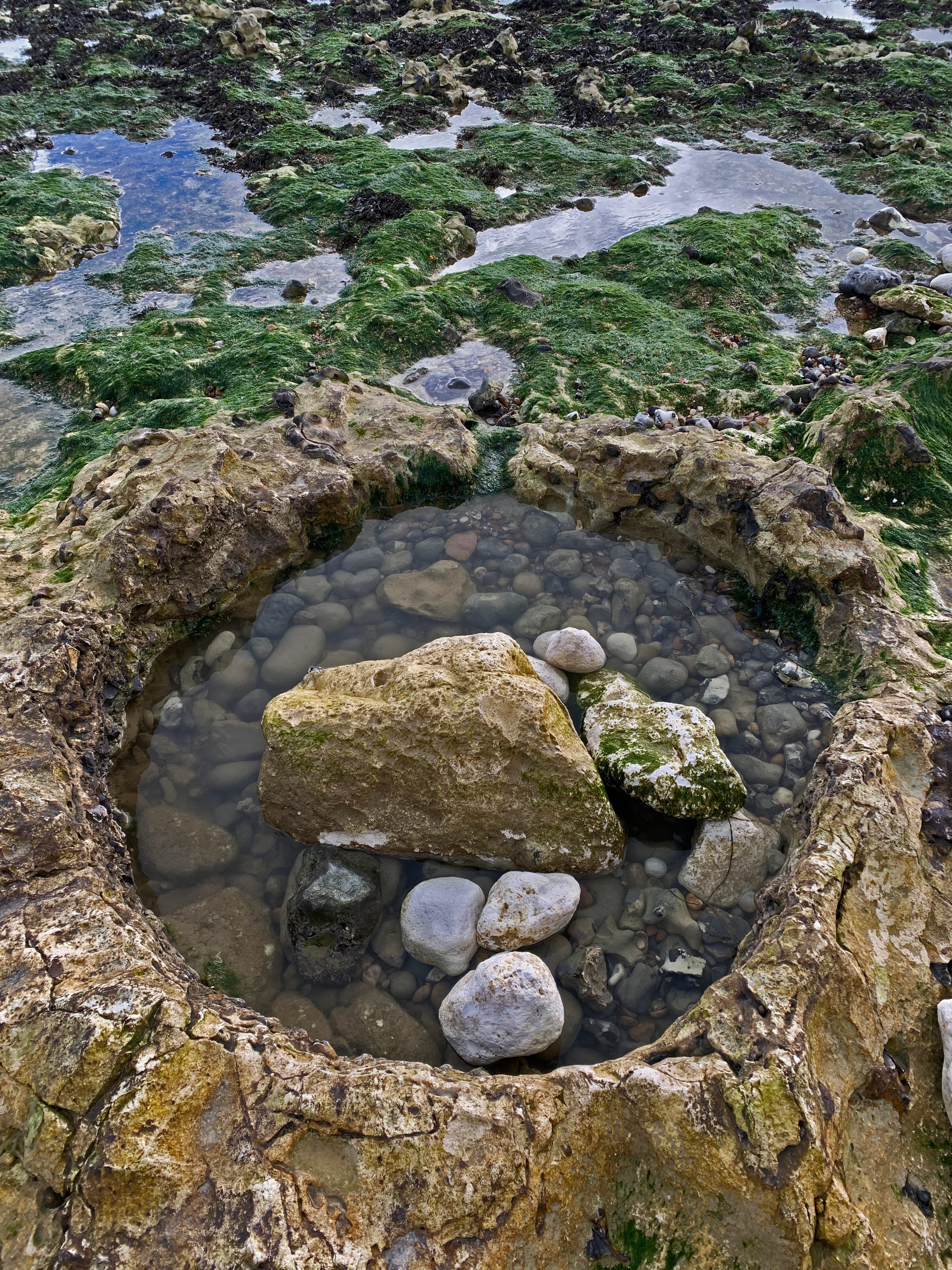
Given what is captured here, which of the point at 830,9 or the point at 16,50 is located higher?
the point at 830,9

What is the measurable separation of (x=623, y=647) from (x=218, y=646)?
327 centimetres

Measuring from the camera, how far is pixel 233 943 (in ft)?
14.2

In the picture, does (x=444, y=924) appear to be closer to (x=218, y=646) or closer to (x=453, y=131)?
(x=218, y=646)

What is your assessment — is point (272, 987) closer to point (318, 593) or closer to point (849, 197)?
point (318, 593)

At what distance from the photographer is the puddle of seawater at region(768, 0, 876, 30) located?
19.6 meters

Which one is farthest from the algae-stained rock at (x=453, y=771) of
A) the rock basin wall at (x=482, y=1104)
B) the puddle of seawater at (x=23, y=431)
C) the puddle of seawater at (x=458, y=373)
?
the puddle of seawater at (x=23, y=431)

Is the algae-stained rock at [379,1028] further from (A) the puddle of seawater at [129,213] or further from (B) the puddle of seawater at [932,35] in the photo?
(B) the puddle of seawater at [932,35]

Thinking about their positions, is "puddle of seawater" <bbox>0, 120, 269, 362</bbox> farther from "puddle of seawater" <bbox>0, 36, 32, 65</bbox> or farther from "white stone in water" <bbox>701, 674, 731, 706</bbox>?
"white stone in water" <bbox>701, 674, 731, 706</bbox>

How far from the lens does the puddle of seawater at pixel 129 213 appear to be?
1006cm

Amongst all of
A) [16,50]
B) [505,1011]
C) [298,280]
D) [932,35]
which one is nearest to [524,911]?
[505,1011]

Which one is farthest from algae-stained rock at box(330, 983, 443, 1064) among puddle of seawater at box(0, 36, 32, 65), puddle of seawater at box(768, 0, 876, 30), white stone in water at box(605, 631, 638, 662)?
puddle of seawater at box(768, 0, 876, 30)

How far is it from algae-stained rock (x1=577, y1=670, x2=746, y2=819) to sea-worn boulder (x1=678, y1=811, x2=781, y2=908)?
0.45ft

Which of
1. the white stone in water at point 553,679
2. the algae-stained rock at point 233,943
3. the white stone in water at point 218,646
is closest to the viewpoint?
the algae-stained rock at point 233,943

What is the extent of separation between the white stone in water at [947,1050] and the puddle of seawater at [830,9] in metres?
25.3
